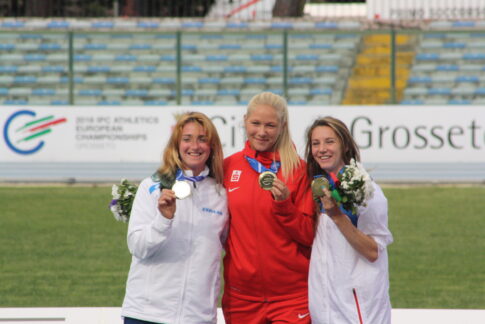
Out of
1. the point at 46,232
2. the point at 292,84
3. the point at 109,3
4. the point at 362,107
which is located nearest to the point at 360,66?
the point at 292,84

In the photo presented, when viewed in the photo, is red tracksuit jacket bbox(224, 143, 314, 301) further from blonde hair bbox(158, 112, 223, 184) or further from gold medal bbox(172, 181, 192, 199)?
gold medal bbox(172, 181, 192, 199)

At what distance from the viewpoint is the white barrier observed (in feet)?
21.7

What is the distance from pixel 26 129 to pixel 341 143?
13.9m

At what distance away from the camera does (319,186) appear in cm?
420

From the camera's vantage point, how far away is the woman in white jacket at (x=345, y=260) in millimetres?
4336

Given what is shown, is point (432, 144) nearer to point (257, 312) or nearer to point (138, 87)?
point (138, 87)

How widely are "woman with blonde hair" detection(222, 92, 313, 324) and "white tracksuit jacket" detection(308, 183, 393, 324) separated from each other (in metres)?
0.15

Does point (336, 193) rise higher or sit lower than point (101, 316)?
higher

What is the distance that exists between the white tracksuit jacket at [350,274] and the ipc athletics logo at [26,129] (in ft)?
45.0

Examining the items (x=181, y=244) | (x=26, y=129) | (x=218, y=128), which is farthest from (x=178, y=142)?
(x=26, y=129)

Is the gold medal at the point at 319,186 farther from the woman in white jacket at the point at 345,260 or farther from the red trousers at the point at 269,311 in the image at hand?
the red trousers at the point at 269,311

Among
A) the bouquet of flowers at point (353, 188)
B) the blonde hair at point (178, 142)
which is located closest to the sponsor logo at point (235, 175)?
the blonde hair at point (178, 142)

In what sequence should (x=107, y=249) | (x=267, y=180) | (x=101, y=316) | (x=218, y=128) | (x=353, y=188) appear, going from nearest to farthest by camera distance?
(x=353, y=188) < (x=267, y=180) < (x=101, y=316) < (x=107, y=249) < (x=218, y=128)

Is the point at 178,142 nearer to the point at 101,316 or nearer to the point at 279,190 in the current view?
the point at 279,190
